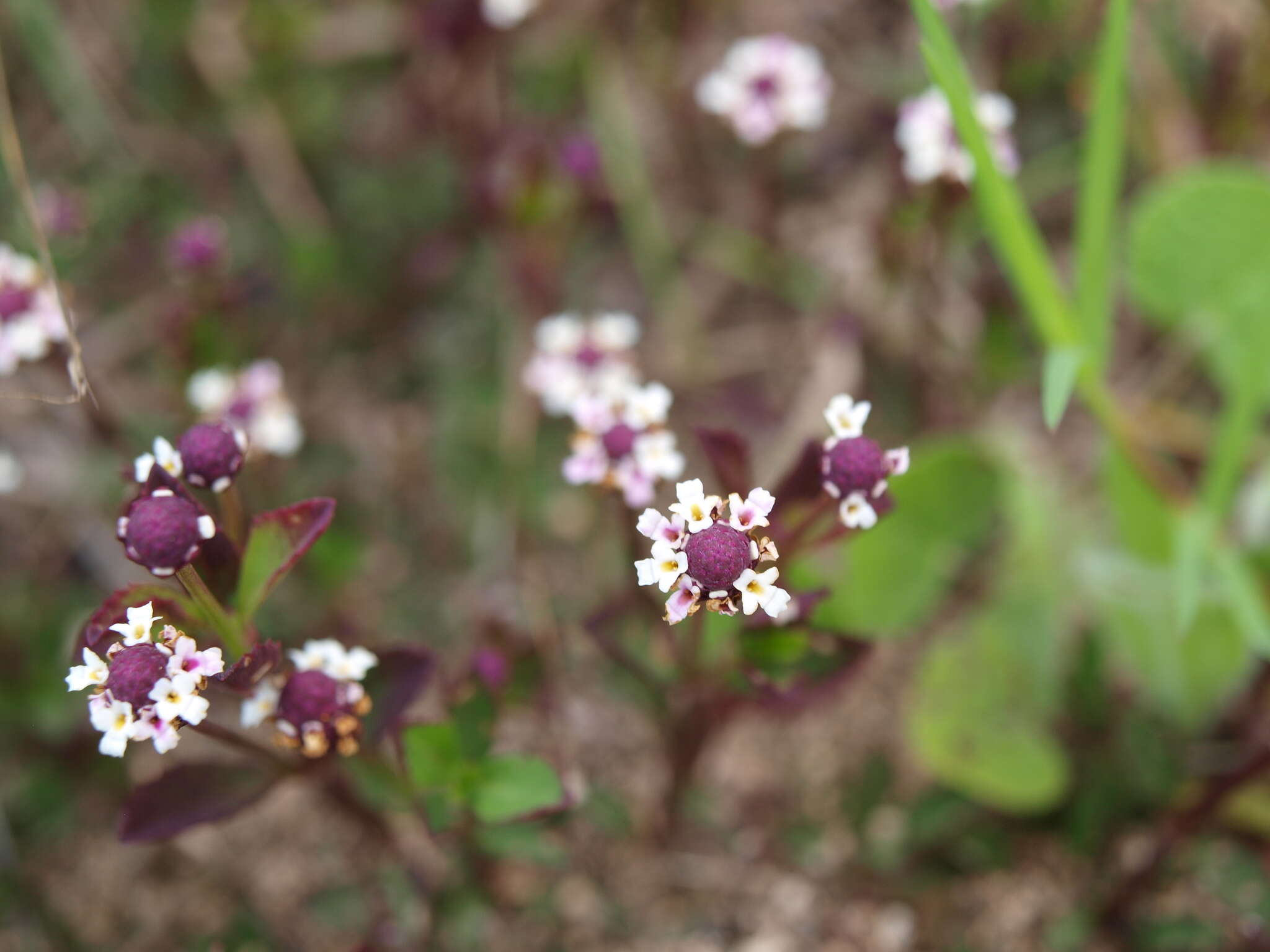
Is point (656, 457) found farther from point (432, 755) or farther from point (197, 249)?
point (197, 249)

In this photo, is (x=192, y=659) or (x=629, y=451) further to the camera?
(x=629, y=451)

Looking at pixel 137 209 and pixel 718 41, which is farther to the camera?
pixel 718 41

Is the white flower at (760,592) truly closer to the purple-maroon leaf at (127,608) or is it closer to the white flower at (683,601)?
the white flower at (683,601)

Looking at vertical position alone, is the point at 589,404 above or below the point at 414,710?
above

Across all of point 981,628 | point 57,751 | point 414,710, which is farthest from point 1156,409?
point 57,751

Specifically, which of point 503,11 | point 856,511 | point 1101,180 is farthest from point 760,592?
point 503,11

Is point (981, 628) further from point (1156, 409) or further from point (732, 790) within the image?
point (1156, 409)
